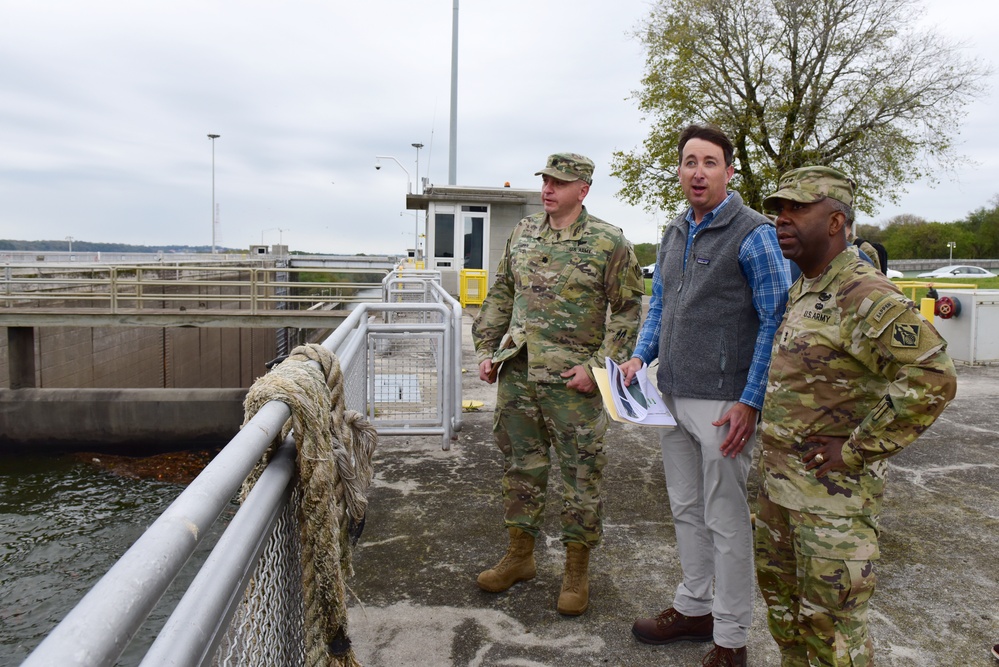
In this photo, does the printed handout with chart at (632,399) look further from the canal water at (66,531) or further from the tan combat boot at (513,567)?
the canal water at (66,531)

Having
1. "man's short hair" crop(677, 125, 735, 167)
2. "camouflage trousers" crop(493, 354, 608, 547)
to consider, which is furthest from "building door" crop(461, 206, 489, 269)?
"man's short hair" crop(677, 125, 735, 167)

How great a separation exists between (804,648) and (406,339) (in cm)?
447

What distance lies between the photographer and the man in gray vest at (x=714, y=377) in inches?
105

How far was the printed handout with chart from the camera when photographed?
272 cm

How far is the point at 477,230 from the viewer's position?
64.0 ft

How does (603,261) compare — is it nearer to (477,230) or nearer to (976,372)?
(976,372)

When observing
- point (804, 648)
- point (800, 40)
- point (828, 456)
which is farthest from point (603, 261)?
Answer: point (800, 40)

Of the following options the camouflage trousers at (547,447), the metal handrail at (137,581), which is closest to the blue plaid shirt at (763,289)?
the camouflage trousers at (547,447)

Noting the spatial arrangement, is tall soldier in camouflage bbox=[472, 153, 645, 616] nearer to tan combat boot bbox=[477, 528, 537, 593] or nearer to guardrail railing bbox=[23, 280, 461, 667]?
tan combat boot bbox=[477, 528, 537, 593]

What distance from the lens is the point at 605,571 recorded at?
3.64m

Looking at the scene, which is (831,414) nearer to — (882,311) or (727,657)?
(882,311)

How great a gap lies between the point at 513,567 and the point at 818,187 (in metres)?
2.13

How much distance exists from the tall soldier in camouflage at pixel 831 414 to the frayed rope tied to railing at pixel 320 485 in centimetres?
127

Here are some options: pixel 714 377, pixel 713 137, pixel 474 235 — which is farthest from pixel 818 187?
pixel 474 235
